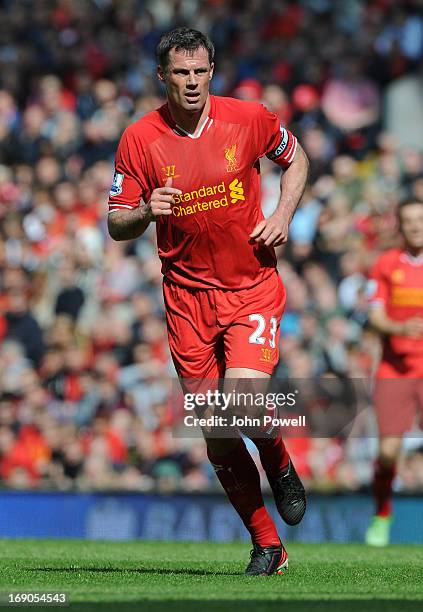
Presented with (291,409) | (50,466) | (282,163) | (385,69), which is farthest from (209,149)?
(385,69)

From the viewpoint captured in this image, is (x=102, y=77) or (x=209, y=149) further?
(x=102, y=77)

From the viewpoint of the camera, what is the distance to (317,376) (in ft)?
42.9

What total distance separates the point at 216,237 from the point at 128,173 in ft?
1.99

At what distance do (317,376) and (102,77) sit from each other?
7712mm

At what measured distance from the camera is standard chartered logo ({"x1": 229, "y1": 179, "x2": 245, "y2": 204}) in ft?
24.7

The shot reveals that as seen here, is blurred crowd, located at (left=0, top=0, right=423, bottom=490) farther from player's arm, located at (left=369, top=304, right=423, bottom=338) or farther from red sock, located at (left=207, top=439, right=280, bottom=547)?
red sock, located at (left=207, top=439, right=280, bottom=547)

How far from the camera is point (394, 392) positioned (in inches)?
438

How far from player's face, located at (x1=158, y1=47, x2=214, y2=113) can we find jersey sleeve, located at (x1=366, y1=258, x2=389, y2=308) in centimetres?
400

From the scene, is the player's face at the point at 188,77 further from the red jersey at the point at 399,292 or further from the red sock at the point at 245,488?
the red jersey at the point at 399,292

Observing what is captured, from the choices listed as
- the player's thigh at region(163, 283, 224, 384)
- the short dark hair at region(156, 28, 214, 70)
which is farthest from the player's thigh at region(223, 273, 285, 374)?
the short dark hair at region(156, 28, 214, 70)

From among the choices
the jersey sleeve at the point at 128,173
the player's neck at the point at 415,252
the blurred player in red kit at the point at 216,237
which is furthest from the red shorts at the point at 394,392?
the jersey sleeve at the point at 128,173

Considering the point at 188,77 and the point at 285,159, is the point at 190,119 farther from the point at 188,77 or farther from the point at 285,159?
the point at 285,159

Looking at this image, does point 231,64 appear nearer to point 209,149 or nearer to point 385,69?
point 385,69

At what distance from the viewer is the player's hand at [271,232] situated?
7289 mm
